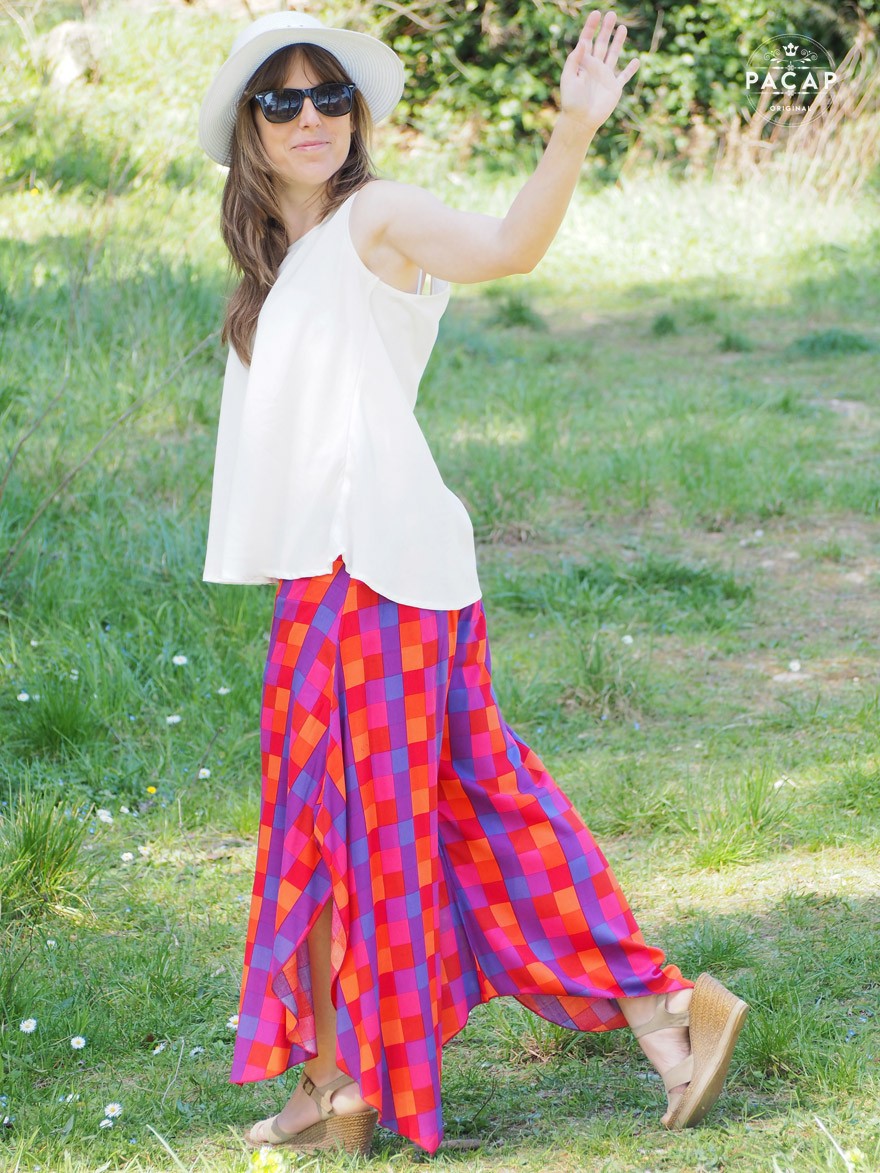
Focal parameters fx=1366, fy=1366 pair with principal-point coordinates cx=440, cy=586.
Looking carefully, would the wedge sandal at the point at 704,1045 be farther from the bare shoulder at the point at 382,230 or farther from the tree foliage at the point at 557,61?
the tree foliage at the point at 557,61

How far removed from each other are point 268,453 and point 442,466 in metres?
3.69

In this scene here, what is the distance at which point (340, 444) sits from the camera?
206 cm

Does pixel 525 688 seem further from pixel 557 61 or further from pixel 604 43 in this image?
pixel 557 61

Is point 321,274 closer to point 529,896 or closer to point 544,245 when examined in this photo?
point 544,245

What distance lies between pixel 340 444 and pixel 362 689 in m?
0.37

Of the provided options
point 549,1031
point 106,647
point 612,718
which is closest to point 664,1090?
point 549,1031

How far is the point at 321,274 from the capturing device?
2.07 meters

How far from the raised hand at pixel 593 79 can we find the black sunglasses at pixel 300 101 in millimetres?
431

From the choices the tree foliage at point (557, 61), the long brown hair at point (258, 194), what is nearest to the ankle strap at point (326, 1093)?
the long brown hair at point (258, 194)

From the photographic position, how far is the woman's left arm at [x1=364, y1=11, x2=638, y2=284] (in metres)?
1.83

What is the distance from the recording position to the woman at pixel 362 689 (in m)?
2.06

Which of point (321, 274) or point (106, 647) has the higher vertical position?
point (321, 274)

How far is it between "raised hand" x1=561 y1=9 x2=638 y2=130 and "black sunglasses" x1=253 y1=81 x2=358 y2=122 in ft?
1.41

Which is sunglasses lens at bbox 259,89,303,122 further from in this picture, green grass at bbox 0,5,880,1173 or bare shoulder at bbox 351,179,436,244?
green grass at bbox 0,5,880,1173
